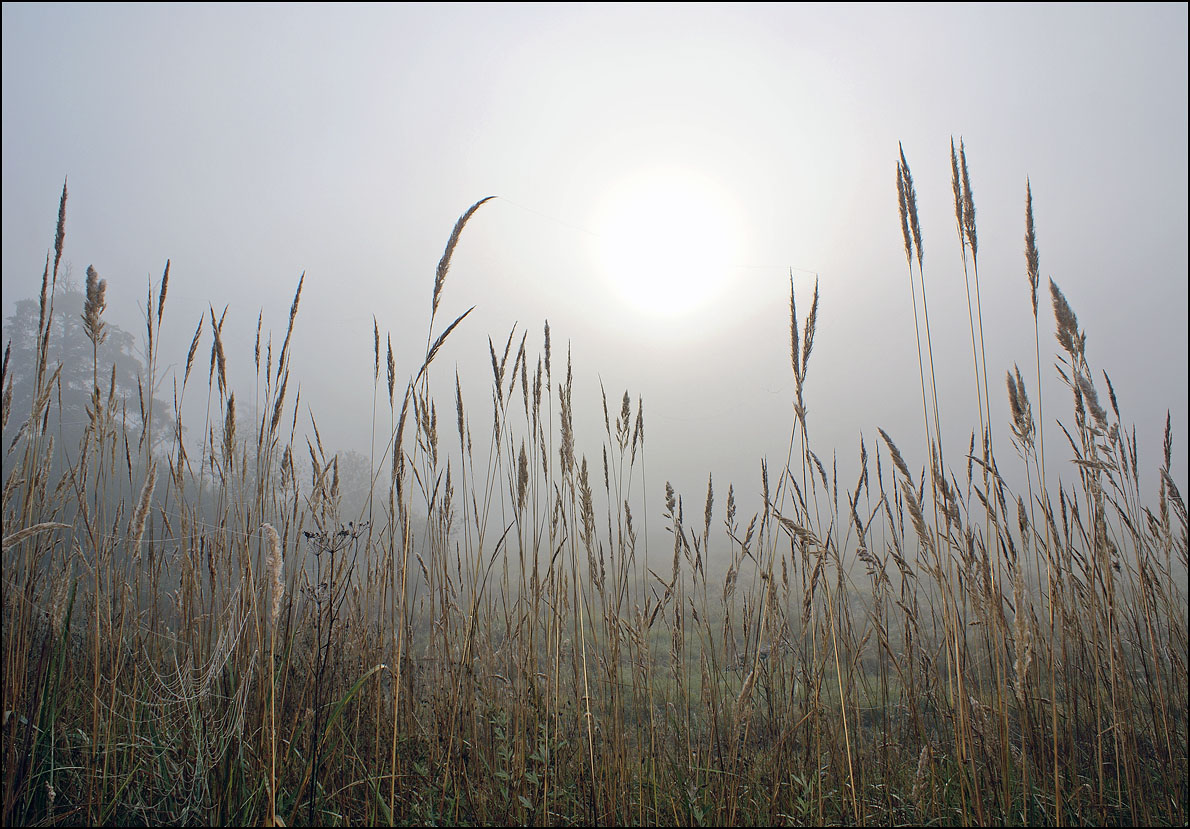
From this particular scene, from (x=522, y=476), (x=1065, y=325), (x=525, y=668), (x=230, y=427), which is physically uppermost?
(x=1065, y=325)

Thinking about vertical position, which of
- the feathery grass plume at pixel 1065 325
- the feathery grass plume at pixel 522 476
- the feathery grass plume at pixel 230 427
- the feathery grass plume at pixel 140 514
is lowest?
the feathery grass plume at pixel 140 514

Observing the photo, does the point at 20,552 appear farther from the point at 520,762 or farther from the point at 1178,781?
the point at 1178,781

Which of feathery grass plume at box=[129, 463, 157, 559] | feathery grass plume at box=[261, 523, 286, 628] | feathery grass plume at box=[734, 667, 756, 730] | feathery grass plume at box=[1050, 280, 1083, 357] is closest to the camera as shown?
feathery grass plume at box=[261, 523, 286, 628]

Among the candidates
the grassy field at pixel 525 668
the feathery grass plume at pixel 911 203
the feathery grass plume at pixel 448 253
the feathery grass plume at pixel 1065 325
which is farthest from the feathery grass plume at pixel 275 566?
the feathery grass plume at pixel 1065 325

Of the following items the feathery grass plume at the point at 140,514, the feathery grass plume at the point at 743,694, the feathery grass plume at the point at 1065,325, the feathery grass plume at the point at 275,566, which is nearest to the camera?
the feathery grass plume at the point at 275,566

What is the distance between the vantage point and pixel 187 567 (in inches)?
78.6

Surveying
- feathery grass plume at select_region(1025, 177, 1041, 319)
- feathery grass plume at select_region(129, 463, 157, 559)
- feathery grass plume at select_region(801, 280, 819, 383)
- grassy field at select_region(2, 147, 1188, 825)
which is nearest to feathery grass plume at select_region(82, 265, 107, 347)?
grassy field at select_region(2, 147, 1188, 825)

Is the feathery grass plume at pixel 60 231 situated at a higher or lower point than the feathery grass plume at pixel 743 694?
higher

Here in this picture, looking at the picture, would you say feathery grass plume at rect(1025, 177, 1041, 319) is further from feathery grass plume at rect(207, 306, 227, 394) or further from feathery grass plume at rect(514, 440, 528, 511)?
feathery grass plume at rect(207, 306, 227, 394)

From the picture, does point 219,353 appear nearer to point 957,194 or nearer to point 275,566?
point 275,566

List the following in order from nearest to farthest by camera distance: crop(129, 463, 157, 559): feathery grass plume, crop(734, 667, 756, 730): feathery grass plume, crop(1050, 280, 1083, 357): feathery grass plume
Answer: crop(129, 463, 157, 559): feathery grass plume, crop(734, 667, 756, 730): feathery grass plume, crop(1050, 280, 1083, 357): feathery grass plume

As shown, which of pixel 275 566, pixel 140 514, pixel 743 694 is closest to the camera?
pixel 275 566

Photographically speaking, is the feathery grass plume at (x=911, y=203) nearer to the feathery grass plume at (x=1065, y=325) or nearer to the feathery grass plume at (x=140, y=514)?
the feathery grass plume at (x=1065, y=325)

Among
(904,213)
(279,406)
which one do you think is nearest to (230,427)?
(279,406)
